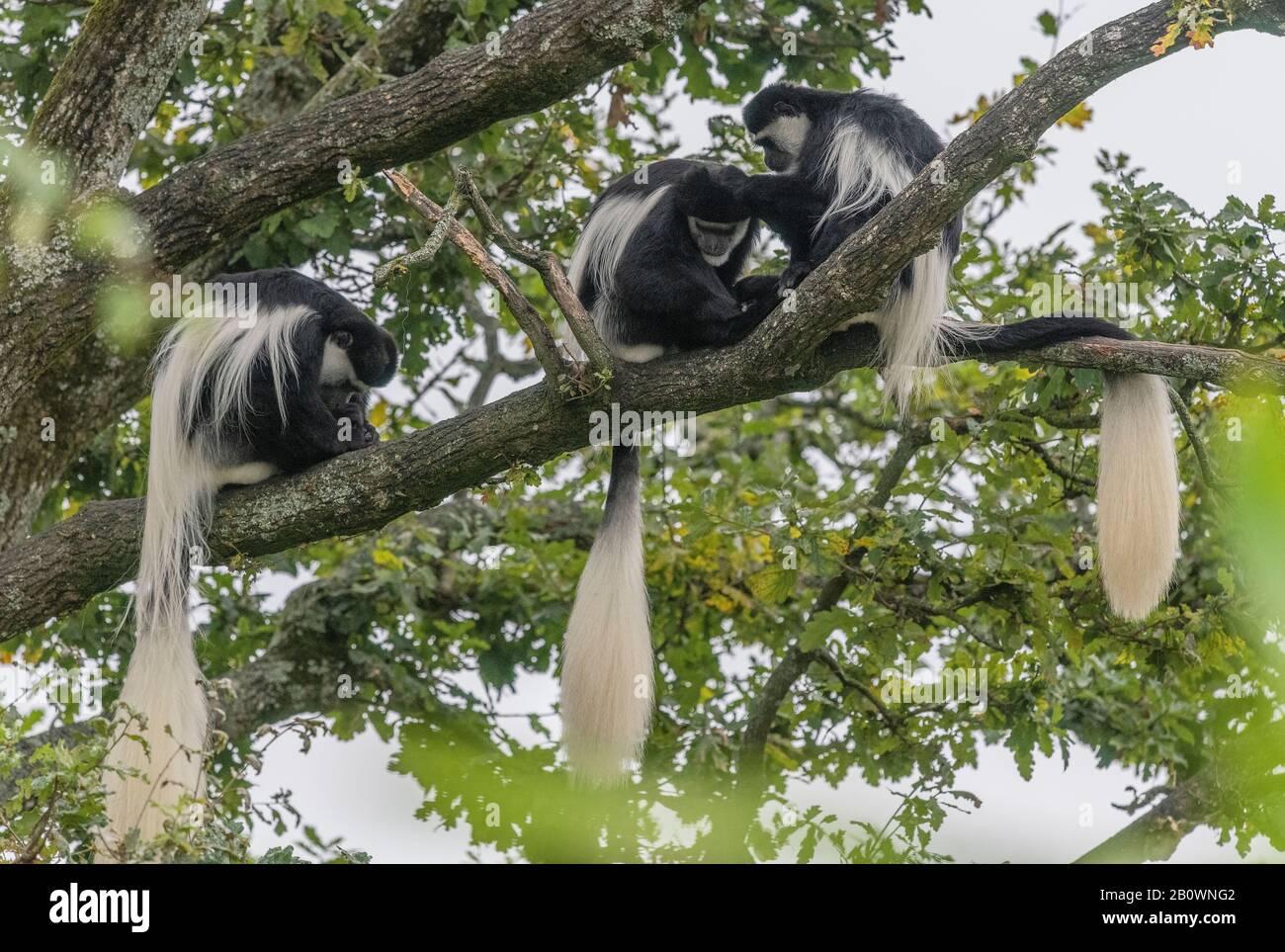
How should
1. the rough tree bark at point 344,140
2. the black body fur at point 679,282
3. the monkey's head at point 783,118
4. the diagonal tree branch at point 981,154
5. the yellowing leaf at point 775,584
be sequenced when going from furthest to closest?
the monkey's head at point 783,118 → the yellowing leaf at point 775,584 → the black body fur at point 679,282 → the rough tree bark at point 344,140 → the diagonal tree branch at point 981,154

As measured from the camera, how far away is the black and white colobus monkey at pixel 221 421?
3.41 metres

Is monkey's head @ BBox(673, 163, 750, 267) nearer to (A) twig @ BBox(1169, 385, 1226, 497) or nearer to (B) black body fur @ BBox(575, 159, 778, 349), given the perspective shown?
(B) black body fur @ BBox(575, 159, 778, 349)

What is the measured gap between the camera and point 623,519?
376 cm

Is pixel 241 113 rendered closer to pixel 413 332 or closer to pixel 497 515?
pixel 413 332

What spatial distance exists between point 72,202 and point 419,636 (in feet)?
7.71

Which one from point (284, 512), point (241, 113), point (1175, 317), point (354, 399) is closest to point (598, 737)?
point (284, 512)

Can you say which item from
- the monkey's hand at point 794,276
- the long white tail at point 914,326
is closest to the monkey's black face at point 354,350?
the monkey's hand at point 794,276

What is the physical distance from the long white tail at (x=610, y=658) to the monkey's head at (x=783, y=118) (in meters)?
1.17

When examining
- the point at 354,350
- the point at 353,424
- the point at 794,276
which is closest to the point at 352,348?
the point at 354,350

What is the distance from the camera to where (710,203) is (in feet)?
12.2

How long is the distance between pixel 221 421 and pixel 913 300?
194 centimetres

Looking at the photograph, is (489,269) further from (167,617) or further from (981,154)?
(167,617)

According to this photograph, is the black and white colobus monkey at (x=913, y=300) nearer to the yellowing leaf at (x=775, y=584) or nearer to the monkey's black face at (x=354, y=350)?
the yellowing leaf at (x=775, y=584)

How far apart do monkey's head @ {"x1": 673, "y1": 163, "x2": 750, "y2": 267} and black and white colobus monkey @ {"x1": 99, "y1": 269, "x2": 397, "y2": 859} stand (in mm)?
1017
